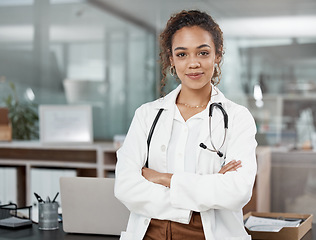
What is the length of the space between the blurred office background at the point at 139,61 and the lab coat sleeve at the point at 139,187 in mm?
3072

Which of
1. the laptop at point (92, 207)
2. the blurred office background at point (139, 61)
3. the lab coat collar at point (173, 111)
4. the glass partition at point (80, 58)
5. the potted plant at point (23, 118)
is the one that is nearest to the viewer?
the lab coat collar at point (173, 111)

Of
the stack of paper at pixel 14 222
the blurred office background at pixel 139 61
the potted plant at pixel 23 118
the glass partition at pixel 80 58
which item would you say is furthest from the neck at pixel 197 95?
the potted plant at pixel 23 118

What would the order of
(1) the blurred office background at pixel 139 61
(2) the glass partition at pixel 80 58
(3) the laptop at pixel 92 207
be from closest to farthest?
1. (3) the laptop at pixel 92 207
2. (1) the blurred office background at pixel 139 61
3. (2) the glass partition at pixel 80 58

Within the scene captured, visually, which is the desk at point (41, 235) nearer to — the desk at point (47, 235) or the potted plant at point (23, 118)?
the desk at point (47, 235)

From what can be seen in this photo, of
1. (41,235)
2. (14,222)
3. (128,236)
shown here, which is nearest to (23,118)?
(14,222)

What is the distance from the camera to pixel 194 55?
185 cm

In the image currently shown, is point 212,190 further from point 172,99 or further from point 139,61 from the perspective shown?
point 139,61

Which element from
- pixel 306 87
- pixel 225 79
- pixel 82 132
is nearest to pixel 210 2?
pixel 225 79

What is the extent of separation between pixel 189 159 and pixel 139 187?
0.20 meters

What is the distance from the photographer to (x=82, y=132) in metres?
5.01

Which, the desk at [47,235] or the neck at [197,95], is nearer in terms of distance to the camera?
the neck at [197,95]

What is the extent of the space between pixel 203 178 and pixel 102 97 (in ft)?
13.5

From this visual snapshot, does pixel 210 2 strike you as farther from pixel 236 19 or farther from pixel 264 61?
pixel 264 61

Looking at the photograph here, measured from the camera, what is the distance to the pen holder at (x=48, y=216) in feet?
7.32
